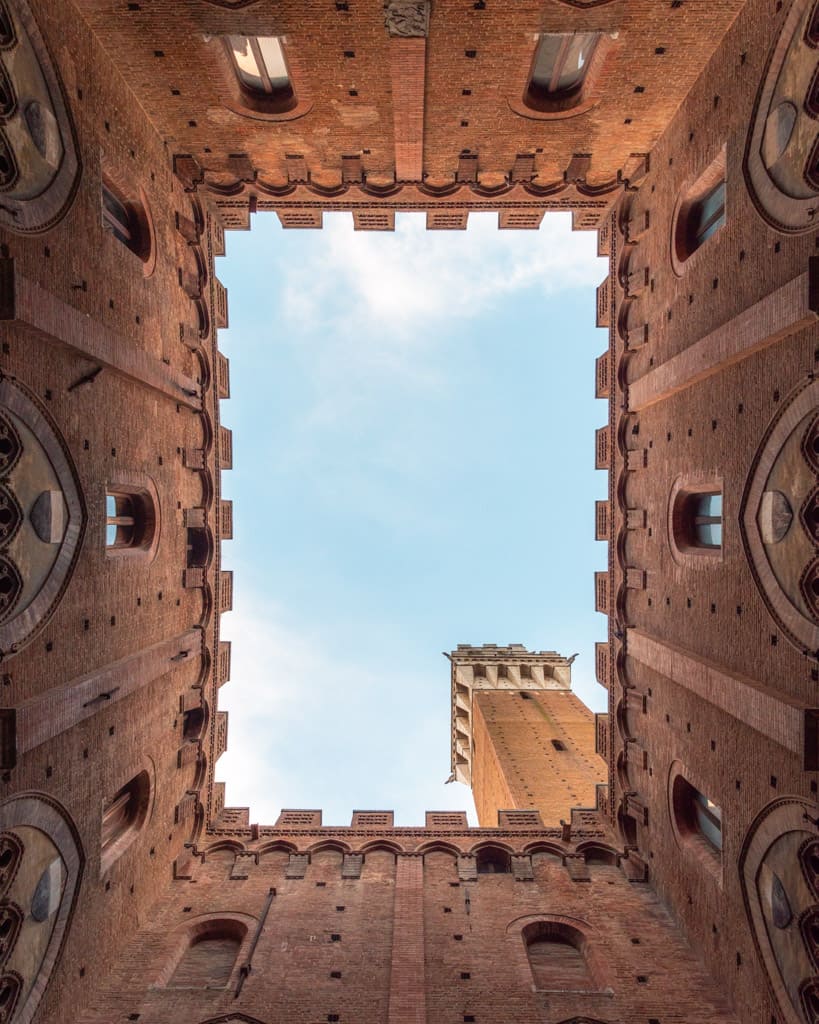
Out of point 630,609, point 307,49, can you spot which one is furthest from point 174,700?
point 307,49

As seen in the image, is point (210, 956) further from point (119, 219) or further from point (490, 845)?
point (119, 219)

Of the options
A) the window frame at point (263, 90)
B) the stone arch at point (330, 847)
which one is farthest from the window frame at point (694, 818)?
the window frame at point (263, 90)

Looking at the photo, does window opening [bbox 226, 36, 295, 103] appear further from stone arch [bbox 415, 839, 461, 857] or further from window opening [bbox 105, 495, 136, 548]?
stone arch [bbox 415, 839, 461, 857]

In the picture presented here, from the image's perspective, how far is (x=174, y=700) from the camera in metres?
16.4

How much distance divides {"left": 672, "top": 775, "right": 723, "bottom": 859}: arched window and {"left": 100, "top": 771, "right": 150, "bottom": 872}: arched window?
1138 centimetres

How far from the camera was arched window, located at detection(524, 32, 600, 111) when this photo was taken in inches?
564

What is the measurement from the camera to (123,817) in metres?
14.6

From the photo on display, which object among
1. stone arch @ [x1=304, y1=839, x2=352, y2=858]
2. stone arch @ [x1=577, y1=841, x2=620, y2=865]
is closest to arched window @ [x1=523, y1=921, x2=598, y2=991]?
stone arch @ [x1=577, y1=841, x2=620, y2=865]

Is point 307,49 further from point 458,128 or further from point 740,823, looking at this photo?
point 740,823

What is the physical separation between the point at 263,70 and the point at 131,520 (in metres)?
10.2

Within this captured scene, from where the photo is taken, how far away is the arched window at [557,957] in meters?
12.8

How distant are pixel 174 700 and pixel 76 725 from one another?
15.5 ft

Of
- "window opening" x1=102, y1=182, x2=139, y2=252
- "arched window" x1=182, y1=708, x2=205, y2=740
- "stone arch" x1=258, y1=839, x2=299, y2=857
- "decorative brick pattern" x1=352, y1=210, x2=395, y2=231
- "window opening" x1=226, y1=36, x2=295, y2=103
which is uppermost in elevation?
"window opening" x1=226, y1=36, x2=295, y2=103

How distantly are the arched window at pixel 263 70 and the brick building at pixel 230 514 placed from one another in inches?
4.0
